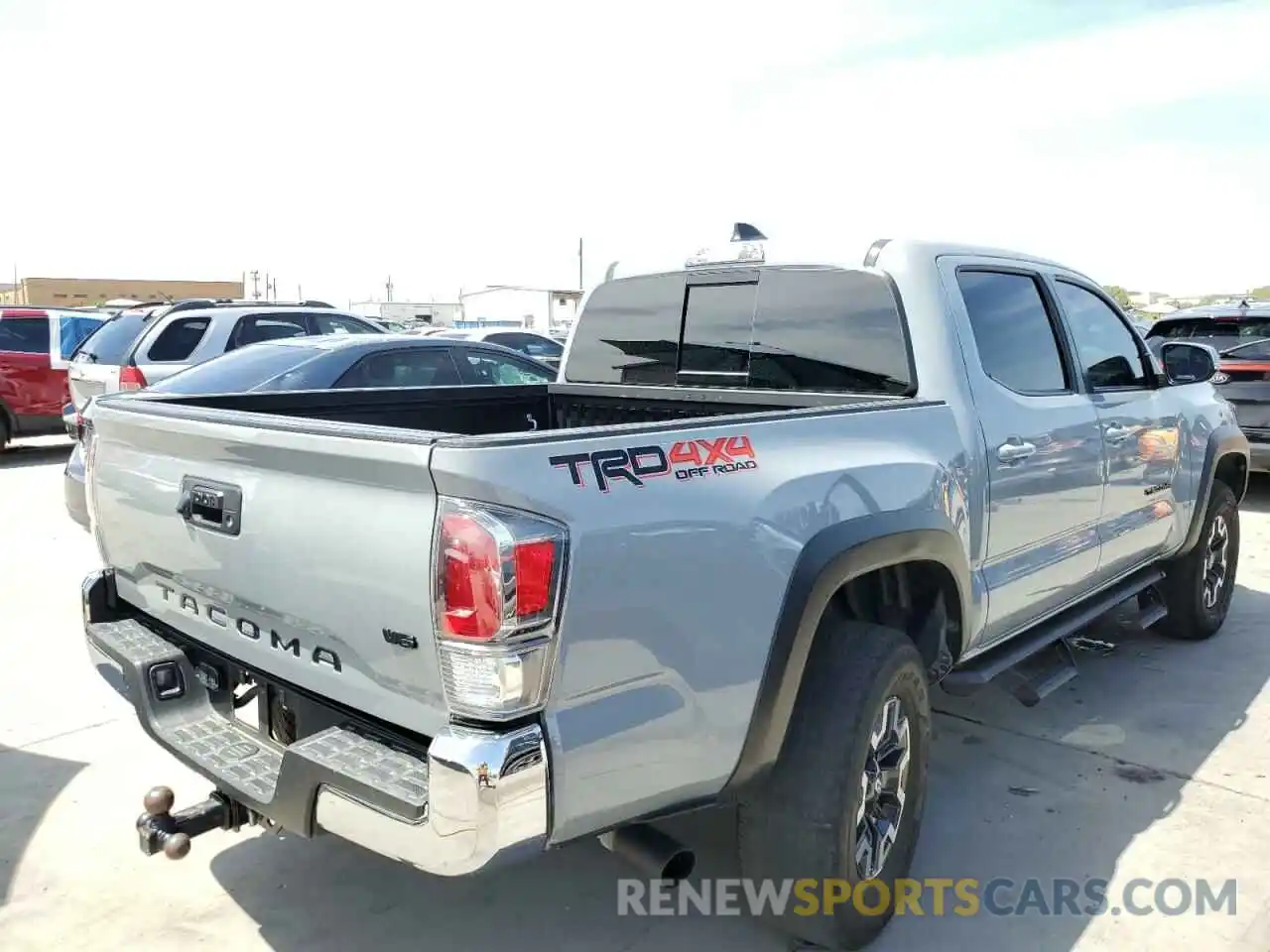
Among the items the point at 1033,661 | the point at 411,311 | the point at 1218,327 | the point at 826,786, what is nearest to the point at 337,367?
the point at 1033,661

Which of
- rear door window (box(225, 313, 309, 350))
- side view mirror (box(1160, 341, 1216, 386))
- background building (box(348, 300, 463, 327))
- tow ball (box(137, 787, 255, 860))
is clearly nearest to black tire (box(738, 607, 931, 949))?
tow ball (box(137, 787, 255, 860))

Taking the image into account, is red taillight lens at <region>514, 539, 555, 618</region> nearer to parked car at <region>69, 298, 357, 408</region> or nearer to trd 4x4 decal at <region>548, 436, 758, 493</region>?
trd 4x4 decal at <region>548, 436, 758, 493</region>

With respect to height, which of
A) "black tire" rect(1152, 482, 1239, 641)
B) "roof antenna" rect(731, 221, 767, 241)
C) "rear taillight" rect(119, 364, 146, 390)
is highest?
"roof antenna" rect(731, 221, 767, 241)

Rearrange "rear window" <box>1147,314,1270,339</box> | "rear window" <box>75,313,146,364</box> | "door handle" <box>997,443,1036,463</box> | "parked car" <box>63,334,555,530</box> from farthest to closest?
1. "rear window" <box>75,313,146,364</box>
2. "rear window" <box>1147,314,1270,339</box>
3. "parked car" <box>63,334,555,530</box>
4. "door handle" <box>997,443,1036,463</box>

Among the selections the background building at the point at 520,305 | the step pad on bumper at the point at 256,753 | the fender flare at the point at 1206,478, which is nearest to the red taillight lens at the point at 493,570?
the step pad on bumper at the point at 256,753

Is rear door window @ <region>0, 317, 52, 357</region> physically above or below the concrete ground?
above

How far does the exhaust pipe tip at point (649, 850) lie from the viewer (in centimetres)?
229

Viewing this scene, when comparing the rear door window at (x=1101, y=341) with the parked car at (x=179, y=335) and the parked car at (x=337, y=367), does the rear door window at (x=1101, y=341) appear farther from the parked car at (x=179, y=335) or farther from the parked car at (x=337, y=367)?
the parked car at (x=179, y=335)

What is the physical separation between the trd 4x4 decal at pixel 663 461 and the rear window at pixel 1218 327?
28.6 feet

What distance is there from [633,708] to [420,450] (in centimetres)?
70

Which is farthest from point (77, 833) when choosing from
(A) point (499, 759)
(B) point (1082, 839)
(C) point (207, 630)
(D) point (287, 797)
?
(B) point (1082, 839)

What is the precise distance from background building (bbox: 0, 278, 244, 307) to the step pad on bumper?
57.4 m

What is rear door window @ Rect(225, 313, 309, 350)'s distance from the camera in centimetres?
1023

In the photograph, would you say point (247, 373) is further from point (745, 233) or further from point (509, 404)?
point (745, 233)
